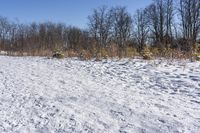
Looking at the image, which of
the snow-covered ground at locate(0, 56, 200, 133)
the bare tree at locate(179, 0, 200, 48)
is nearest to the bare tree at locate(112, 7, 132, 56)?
the bare tree at locate(179, 0, 200, 48)

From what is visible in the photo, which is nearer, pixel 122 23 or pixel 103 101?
pixel 103 101

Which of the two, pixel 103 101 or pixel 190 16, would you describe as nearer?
pixel 103 101

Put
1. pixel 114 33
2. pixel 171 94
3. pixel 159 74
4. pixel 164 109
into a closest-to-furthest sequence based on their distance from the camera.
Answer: pixel 164 109 → pixel 171 94 → pixel 159 74 → pixel 114 33

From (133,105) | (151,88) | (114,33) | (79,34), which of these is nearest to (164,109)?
(133,105)

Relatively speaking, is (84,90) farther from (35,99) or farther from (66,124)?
(66,124)

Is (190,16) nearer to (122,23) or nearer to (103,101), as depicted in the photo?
(122,23)

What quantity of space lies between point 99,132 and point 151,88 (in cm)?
296

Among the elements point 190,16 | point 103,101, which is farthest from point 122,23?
point 103,101

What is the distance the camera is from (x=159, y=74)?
26.5 feet

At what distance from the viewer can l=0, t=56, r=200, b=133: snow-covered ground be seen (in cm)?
435

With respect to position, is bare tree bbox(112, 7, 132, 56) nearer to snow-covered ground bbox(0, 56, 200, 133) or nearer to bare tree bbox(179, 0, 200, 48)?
bare tree bbox(179, 0, 200, 48)

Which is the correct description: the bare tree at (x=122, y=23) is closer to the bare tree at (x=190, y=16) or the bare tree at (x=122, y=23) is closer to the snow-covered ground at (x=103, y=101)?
the bare tree at (x=190, y=16)

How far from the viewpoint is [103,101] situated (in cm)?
557

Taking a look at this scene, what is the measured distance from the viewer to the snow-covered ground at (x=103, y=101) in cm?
435
